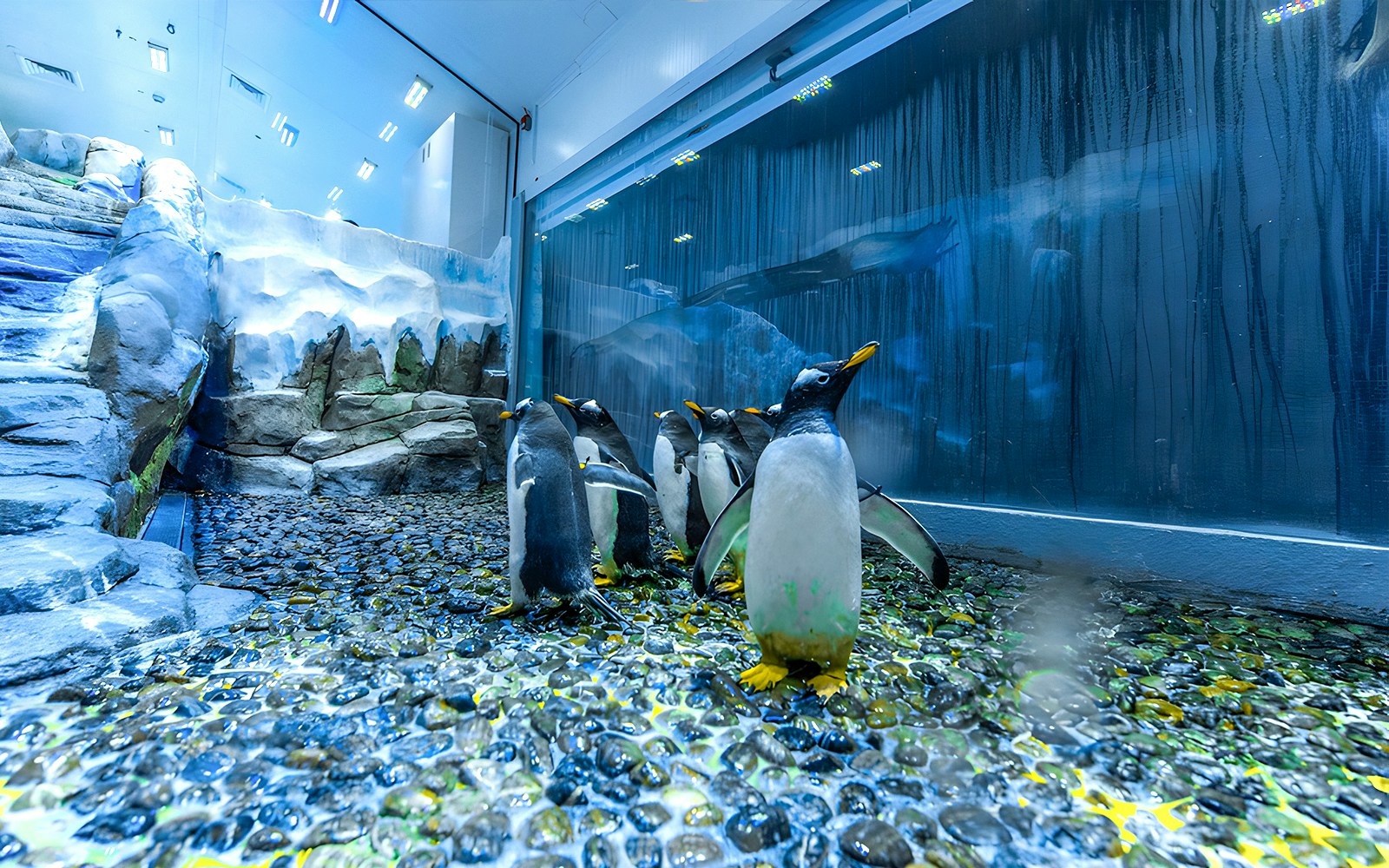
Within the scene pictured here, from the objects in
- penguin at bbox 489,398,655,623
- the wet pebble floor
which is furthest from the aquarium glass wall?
penguin at bbox 489,398,655,623

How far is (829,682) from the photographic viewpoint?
5.15ft

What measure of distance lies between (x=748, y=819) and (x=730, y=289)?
4.79 metres

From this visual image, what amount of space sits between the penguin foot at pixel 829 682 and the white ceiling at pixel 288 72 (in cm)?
670

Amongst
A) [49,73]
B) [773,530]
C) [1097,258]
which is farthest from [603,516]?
[49,73]

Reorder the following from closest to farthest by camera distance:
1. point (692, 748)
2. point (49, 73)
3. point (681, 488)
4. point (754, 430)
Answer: point (692, 748), point (681, 488), point (754, 430), point (49, 73)

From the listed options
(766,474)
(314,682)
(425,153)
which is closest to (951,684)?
(766,474)

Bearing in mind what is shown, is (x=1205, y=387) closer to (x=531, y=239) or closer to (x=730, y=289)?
(x=730, y=289)

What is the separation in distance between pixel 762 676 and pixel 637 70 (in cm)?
650

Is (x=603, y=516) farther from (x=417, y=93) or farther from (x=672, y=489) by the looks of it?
(x=417, y=93)

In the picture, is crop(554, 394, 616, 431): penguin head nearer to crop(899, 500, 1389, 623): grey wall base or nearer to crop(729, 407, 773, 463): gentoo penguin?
crop(729, 407, 773, 463): gentoo penguin

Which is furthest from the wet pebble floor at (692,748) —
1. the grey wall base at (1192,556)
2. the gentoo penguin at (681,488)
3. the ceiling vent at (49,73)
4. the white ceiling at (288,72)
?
the ceiling vent at (49,73)

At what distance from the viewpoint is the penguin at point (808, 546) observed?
5.11 ft

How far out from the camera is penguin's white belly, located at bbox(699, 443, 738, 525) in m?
2.94

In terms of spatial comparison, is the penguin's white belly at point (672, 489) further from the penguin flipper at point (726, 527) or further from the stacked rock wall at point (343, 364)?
the stacked rock wall at point (343, 364)
